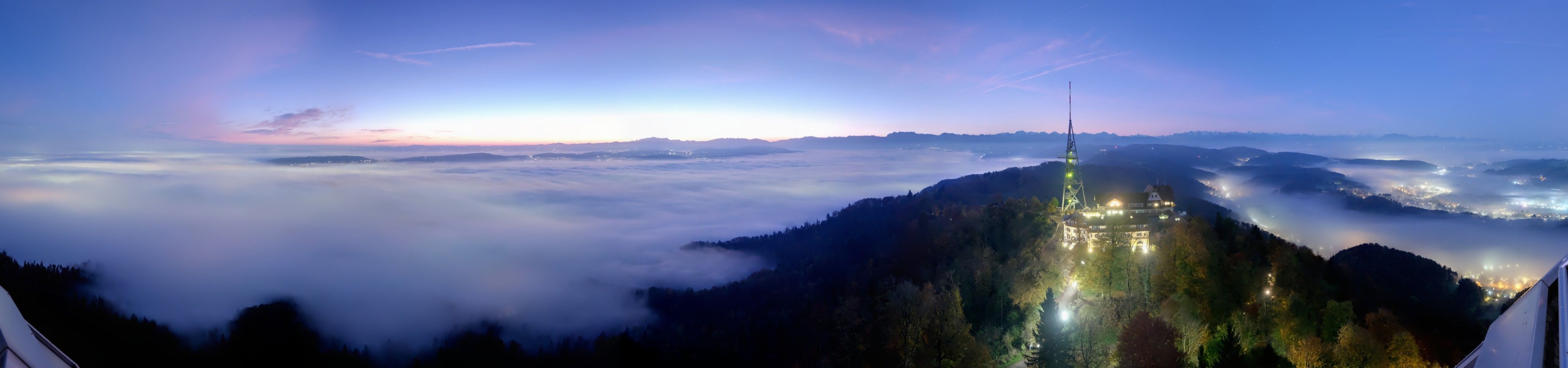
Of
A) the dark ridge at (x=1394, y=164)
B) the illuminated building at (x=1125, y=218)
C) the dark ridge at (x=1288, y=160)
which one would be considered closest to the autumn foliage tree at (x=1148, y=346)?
Answer: the illuminated building at (x=1125, y=218)

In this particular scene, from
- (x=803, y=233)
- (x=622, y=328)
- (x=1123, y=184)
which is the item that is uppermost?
(x=1123, y=184)

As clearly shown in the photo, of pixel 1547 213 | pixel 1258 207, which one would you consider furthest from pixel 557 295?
pixel 1547 213

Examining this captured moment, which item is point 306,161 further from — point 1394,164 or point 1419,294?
point 1394,164

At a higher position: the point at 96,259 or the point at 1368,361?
the point at 1368,361

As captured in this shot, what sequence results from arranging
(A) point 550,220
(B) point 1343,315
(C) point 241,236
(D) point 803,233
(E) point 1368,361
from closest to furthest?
(E) point 1368,361, (B) point 1343,315, (C) point 241,236, (D) point 803,233, (A) point 550,220

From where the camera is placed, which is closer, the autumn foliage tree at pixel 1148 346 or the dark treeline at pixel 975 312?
the autumn foliage tree at pixel 1148 346

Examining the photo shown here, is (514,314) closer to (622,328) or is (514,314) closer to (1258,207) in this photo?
(622,328)

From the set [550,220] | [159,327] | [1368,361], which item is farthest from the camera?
[550,220]

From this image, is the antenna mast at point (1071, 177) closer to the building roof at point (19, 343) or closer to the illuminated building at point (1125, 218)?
the illuminated building at point (1125, 218)
